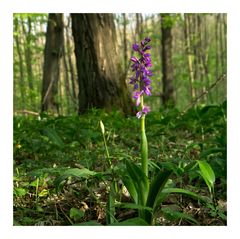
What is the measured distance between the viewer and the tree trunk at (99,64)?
4969mm

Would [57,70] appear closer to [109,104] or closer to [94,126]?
[109,104]

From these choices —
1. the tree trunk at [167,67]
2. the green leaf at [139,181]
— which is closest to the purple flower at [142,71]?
the green leaf at [139,181]

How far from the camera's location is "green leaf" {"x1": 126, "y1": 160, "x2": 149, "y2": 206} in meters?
1.61

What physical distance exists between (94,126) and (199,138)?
1.16 metres

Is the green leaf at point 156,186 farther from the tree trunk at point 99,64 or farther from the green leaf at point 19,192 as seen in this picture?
the tree trunk at point 99,64

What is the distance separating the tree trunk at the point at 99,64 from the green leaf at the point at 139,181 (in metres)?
3.32

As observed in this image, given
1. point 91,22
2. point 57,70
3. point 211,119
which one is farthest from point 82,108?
point 57,70

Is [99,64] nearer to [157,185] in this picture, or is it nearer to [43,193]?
[43,193]

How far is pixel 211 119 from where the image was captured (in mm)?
3807

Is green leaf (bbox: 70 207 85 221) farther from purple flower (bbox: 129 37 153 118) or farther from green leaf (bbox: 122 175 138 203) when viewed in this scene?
Answer: purple flower (bbox: 129 37 153 118)

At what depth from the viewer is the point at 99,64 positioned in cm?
498

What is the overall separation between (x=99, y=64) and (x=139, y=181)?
11.5 feet

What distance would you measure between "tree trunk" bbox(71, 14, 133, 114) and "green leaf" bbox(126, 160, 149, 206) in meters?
3.32

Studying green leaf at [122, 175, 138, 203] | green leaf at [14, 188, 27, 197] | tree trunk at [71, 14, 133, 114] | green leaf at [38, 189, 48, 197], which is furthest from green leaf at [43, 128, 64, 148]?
tree trunk at [71, 14, 133, 114]
